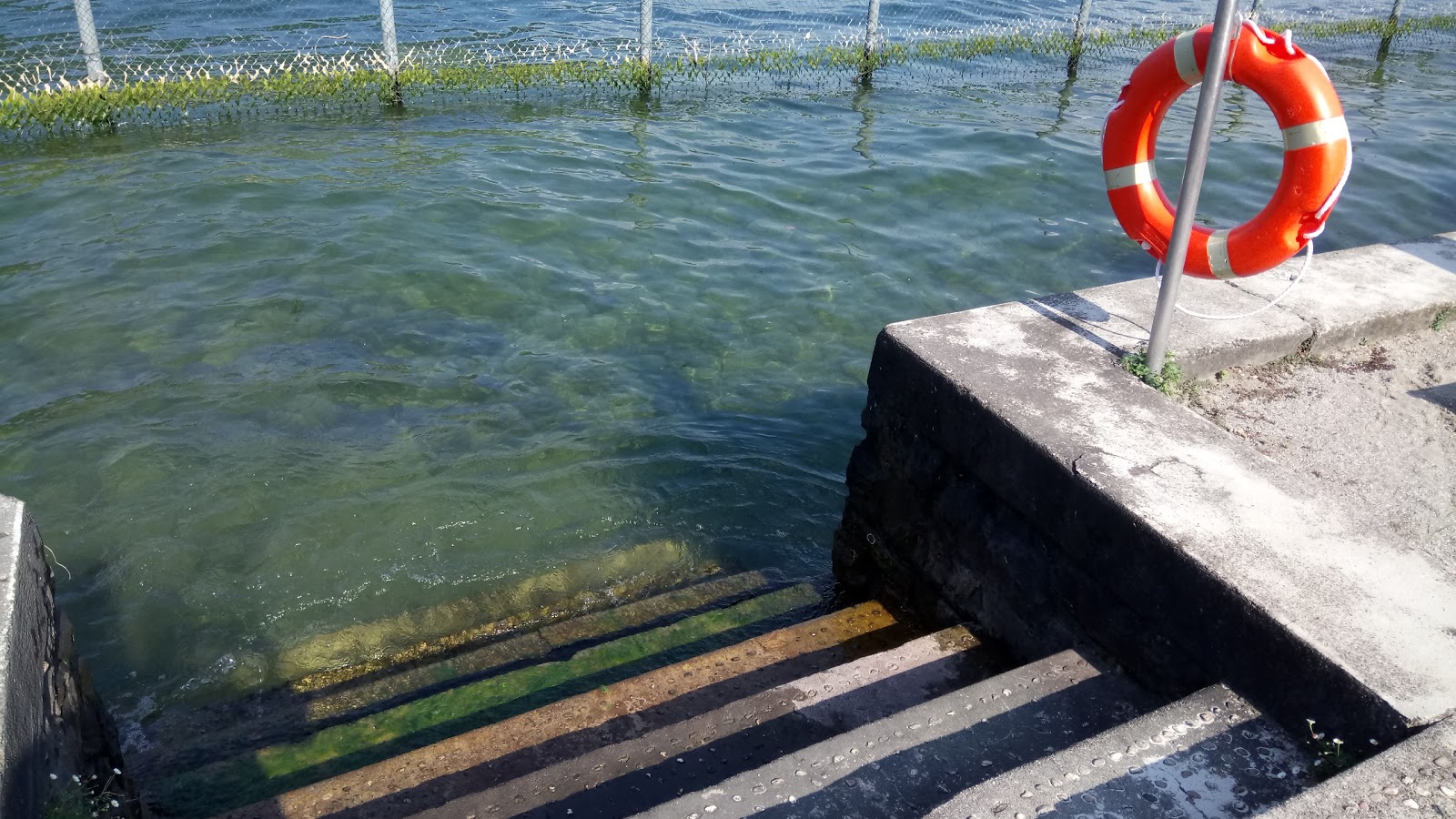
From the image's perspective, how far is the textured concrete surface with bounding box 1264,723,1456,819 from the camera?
216cm

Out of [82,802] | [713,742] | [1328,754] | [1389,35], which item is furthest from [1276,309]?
[1389,35]

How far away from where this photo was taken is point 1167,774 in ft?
8.07

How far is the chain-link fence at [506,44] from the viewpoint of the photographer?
35.9 ft

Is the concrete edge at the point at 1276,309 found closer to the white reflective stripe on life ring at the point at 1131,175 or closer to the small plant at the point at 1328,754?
the white reflective stripe on life ring at the point at 1131,175

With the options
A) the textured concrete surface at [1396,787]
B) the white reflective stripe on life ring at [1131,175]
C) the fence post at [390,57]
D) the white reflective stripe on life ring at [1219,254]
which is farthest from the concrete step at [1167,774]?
the fence post at [390,57]

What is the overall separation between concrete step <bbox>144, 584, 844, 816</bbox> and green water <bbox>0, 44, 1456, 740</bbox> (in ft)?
2.73

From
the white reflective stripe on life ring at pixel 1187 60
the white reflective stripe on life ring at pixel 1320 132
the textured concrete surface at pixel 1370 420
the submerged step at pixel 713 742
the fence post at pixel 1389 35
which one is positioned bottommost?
the submerged step at pixel 713 742

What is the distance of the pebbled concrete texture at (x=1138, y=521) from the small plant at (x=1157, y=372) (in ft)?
0.22

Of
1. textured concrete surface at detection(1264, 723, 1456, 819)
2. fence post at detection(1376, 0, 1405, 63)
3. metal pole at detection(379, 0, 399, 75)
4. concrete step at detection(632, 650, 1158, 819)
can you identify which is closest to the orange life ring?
concrete step at detection(632, 650, 1158, 819)

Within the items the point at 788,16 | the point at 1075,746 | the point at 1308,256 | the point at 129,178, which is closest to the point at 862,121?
the point at 788,16

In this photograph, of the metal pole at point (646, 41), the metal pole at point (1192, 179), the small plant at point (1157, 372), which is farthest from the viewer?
the metal pole at point (646, 41)

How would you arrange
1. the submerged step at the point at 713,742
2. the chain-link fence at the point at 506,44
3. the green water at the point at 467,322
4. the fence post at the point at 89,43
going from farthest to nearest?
the chain-link fence at the point at 506,44 → the fence post at the point at 89,43 → the green water at the point at 467,322 → the submerged step at the point at 713,742

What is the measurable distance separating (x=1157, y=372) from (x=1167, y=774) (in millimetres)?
1786

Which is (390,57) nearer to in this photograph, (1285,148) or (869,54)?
(869,54)
